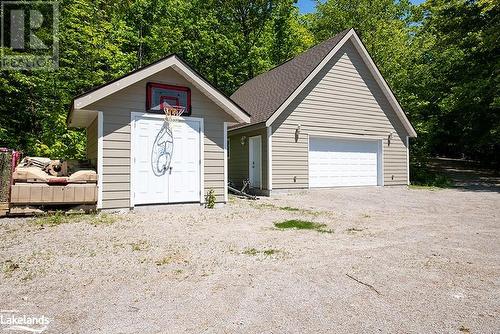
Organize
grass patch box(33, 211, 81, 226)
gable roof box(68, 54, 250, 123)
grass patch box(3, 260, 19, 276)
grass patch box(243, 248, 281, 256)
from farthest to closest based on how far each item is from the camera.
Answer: gable roof box(68, 54, 250, 123)
grass patch box(33, 211, 81, 226)
grass patch box(243, 248, 281, 256)
grass patch box(3, 260, 19, 276)

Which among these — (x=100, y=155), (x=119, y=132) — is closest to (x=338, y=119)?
(x=119, y=132)

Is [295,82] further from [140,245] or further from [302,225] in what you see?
[140,245]

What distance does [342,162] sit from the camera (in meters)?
15.4

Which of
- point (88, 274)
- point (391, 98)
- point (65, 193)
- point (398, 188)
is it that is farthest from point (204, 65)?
point (88, 274)

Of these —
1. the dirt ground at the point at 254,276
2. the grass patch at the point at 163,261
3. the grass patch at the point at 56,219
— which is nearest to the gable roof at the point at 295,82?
the dirt ground at the point at 254,276

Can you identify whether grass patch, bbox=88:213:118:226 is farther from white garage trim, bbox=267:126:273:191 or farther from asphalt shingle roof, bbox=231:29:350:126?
asphalt shingle roof, bbox=231:29:350:126

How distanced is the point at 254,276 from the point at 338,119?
40.4 ft

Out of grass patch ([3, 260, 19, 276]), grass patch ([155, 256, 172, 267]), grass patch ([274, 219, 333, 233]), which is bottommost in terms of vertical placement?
grass patch ([3, 260, 19, 276])

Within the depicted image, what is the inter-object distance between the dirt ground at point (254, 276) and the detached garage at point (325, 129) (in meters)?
6.76

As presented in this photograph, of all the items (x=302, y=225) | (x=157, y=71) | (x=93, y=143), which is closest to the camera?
(x=302, y=225)

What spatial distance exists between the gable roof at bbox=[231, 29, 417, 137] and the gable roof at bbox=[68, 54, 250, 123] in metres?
3.31

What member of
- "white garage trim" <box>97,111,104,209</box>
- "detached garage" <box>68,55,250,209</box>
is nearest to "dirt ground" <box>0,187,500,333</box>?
"white garage trim" <box>97,111,104,209</box>

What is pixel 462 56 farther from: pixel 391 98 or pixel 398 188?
pixel 398 188

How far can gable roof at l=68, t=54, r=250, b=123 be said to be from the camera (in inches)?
327
